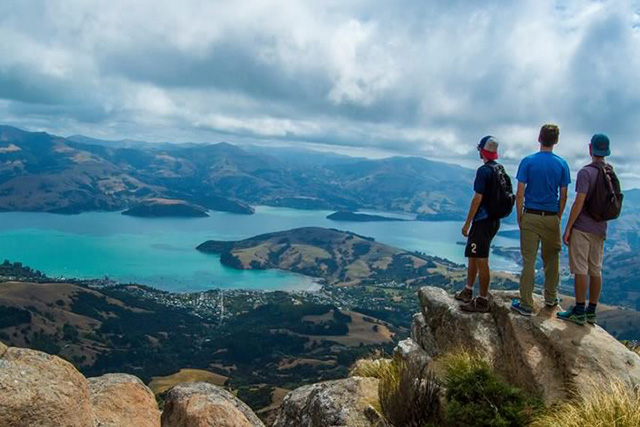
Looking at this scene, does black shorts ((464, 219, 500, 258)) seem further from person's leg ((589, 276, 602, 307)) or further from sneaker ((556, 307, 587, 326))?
person's leg ((589, 276, 602, 307))

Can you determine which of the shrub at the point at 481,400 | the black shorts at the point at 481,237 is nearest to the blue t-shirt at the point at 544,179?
the black shorts at the point at 481,237

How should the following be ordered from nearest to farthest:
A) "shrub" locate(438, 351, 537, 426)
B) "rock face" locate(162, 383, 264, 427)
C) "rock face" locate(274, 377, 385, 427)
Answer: "shrub" locate(438, 351, 537, 426), "rock face" locate(162, 383, 264, 427), "rock face" locate(274, 377, 385, 427)

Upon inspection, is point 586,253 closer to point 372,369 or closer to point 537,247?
point 537,247

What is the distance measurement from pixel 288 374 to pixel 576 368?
116836mm

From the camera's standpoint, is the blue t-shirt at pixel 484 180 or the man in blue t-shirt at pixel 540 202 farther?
the blue t-shirt at pixel 484 180

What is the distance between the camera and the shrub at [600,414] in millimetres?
6238

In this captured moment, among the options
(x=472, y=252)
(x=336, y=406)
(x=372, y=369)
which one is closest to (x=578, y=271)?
(x=472, y=252)

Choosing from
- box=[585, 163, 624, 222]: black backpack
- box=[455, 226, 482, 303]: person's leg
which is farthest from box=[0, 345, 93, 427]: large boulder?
box=[585, 163, 624, 222]: black backpack

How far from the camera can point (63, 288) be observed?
171500mm

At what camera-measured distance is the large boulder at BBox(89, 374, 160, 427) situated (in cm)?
881

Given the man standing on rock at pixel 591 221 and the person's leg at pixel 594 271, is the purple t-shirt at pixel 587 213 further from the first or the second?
the person's leg at pixel 594 271

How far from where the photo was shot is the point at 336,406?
8.94 metres

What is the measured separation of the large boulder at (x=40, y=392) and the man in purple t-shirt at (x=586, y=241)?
360 inches

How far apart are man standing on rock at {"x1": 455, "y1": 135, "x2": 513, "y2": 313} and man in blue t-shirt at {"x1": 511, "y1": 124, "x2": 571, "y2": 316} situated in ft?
1.80
